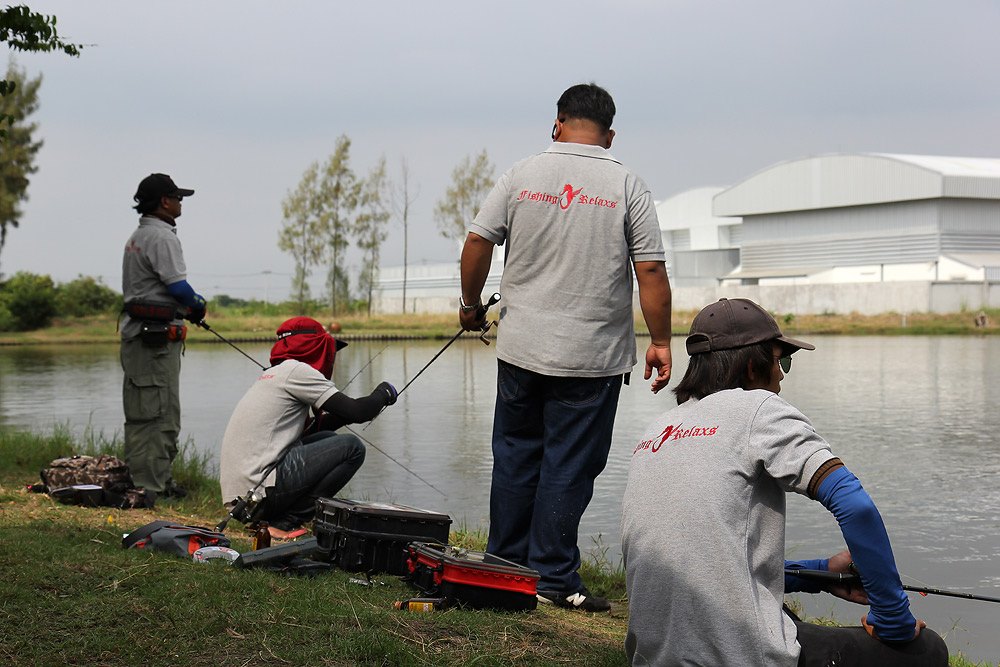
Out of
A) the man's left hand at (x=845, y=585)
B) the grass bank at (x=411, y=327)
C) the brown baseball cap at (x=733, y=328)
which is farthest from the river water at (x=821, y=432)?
the grass bank at (x=411, y=327)

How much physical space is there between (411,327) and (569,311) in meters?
37.1

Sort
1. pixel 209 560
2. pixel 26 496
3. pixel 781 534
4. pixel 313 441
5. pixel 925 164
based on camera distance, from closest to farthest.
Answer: pixel 781 534
pixel 209 560
pixel 313 441
pixel 26 496
pixel 925 164

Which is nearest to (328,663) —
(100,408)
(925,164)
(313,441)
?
(313,441)

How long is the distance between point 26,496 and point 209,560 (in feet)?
7.64

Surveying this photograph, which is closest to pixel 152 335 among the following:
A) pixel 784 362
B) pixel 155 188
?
pixel 155 188

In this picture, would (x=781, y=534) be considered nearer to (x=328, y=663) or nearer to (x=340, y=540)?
(x=328, y=663)

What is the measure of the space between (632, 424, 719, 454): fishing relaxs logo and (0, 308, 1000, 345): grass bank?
102 feet

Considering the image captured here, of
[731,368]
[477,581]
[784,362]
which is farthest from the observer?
[477,581]

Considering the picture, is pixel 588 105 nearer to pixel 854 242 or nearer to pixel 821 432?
pixel 821 432

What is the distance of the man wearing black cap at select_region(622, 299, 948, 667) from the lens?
8.39 feet

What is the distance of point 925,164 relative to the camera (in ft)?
198

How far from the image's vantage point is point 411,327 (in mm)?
41469

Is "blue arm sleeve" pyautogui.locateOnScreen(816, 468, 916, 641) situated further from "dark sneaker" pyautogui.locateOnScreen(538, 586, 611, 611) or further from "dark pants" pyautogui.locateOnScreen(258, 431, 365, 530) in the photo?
"dark pants" pyautogui.locateOnScreen(258, 431, 365, 530)

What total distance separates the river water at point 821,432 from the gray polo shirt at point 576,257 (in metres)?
1.71
